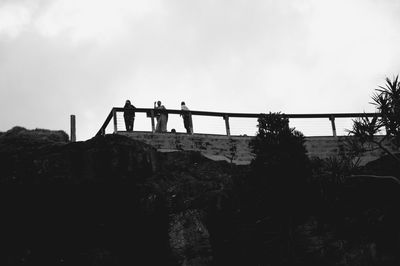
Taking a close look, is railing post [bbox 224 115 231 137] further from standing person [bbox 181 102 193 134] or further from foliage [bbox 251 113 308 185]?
foliage [bbox 251 113 308 185]

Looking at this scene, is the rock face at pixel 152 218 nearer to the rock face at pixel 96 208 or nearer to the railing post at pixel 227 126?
the rock face at pixel 96 208

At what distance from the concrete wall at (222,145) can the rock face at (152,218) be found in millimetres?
1882

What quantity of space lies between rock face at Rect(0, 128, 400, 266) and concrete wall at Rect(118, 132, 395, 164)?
188 centimetres

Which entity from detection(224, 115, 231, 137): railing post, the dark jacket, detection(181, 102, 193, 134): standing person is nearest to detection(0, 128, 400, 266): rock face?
the dark jacket

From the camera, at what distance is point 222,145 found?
27078 millimetres

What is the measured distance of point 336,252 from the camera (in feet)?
74.6

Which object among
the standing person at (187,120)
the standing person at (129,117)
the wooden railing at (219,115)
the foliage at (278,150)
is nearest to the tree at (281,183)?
the foliage at (278,150)

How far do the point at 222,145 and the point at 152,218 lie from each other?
5192mm

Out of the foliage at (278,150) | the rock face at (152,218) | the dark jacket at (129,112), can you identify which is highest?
the dark jacket at (129,112)

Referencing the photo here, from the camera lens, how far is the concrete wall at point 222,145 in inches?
1032

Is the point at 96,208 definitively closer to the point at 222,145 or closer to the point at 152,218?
the point at 152,218

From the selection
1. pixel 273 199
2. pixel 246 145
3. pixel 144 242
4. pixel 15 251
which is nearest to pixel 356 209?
pixel 273 199

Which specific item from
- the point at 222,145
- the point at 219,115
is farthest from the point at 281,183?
the point at 219,115

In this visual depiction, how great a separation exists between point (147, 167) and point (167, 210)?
205cm
